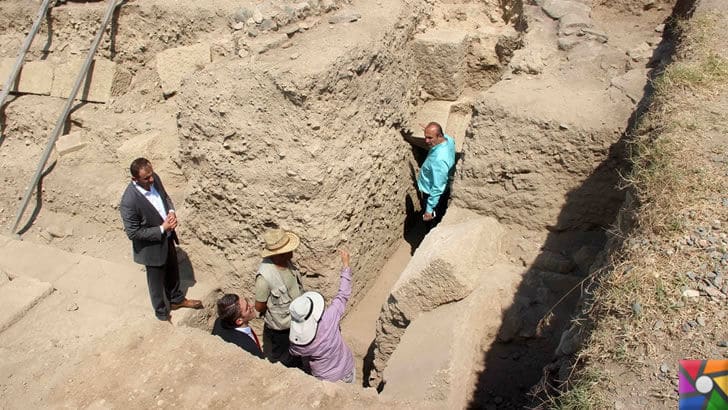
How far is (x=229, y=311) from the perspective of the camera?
384 centimetres

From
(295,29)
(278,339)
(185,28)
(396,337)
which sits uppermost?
(295,29)

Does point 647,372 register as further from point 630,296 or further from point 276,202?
point 276,202

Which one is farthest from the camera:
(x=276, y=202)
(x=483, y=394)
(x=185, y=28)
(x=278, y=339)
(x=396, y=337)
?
(x=185, y=28)

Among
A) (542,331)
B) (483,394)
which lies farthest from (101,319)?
(542,331)

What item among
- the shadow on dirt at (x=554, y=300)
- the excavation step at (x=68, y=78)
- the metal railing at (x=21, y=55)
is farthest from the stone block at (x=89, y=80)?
the shadow on dirt at (x=554, y=300)

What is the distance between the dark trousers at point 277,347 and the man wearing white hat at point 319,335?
1.21 metres

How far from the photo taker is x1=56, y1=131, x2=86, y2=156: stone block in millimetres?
6324

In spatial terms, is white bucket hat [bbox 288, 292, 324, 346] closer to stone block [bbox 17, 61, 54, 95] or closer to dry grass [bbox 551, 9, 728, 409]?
dry grass [bbox 551, 9, 728, 409]

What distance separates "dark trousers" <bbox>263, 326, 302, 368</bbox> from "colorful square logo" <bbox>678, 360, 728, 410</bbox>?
11.8ft

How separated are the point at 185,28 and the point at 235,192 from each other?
104 inches

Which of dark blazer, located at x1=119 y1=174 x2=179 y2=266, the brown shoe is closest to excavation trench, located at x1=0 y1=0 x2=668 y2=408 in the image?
the brown shoe

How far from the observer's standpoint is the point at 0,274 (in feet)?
14.6

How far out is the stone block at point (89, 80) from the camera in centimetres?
668

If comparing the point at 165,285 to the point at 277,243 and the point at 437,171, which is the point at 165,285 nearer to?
the point at 277,243
